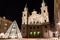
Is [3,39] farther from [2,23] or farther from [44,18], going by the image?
[44,18]

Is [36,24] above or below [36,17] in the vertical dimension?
below

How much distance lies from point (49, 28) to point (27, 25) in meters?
3.01

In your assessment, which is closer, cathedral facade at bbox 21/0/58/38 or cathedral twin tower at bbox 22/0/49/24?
cathedral facade at bbox 21/0/58/38

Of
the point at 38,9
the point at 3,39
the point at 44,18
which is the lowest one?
the point at 3,39

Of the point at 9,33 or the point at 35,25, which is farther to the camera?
the point at 35,25

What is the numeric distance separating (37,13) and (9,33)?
6.18m

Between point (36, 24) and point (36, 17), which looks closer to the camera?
point (36, 24)

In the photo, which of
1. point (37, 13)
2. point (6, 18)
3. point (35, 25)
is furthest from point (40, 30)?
point (6, 18)

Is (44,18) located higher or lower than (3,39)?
higher

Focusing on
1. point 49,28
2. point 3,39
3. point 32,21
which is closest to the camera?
point 3,39

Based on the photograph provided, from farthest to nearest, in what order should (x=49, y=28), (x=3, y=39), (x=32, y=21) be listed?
(x=32, y=21)
(x=49, y=28)
(x=3, y=39)

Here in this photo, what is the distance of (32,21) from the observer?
68.8 feet

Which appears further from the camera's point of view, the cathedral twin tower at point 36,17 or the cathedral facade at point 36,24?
the cathedral twin tower at point 36,17

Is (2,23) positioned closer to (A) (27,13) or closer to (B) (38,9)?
(A) (27,13)
